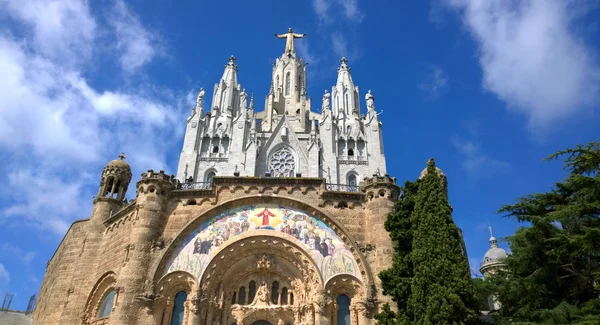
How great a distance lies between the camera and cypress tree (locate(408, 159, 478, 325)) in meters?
13.9

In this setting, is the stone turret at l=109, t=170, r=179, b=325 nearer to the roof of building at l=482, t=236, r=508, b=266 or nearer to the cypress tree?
the cypress tree

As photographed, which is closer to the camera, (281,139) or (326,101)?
(281,139)

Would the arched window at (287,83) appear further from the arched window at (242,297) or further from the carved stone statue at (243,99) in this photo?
the arched window at (242,297)

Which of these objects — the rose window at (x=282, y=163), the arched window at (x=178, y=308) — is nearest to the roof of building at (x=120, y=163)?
the arched window at (x=178, y=308)

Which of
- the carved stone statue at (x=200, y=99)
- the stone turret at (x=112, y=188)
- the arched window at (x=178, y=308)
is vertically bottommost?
the arched window at (x=178, y=308)

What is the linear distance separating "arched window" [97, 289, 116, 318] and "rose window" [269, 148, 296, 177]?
24368mm

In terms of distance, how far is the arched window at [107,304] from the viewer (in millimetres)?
19114

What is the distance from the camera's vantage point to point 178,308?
60.4 ft

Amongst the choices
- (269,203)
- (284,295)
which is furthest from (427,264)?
(269,203)

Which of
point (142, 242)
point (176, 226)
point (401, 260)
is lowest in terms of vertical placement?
point (401, 260)

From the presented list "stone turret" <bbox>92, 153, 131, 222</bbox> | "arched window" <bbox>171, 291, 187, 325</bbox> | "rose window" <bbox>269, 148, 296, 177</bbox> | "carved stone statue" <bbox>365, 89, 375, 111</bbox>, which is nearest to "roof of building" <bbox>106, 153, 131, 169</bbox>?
"stone turret" <bbox>92, 153, 131, 222</bbox>

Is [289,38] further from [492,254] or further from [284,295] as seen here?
[284,295]

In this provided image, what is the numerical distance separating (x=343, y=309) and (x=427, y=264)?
185 inches

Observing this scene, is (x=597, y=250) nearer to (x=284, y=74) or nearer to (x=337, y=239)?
(x=337, y=239)
